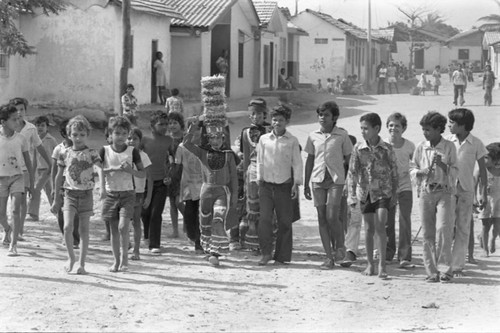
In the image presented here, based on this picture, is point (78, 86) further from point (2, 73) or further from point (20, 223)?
point (20, 223)

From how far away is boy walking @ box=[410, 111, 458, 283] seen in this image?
29.3 ft

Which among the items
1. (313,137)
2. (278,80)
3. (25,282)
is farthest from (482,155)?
(278,80)

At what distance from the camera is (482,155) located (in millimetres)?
9195

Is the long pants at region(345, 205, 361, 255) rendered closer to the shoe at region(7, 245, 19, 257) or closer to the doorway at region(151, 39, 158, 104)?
the shoe at region(7, 245, 19, 257)

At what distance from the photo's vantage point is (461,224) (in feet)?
30.2

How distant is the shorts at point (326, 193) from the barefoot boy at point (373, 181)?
0.32 m

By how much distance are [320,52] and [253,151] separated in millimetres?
42317

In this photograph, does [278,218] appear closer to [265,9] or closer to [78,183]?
[78,183]

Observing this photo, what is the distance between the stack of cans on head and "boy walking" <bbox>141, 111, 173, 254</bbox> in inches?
38.9

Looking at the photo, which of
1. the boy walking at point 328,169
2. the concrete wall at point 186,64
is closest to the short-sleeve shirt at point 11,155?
the boy walking at point 328,169

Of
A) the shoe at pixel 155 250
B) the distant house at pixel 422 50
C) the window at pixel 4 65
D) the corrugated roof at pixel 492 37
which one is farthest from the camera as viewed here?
the distant house at pixel 422 50

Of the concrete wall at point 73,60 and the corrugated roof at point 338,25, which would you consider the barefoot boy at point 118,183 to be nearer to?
the concrete wall at point 73,60

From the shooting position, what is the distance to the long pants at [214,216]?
32.1ft

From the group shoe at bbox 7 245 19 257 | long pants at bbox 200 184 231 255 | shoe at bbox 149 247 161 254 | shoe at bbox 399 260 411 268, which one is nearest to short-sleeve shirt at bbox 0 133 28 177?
shoe at bbox 7 245 19 257
